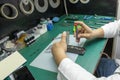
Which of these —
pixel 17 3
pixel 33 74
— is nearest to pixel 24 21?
pixel 17 3

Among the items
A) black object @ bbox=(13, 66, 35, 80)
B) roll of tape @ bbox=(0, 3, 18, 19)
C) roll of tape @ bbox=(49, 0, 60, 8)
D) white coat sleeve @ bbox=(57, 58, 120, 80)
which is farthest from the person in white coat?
roll of tape @ bbox=(49, 0, 60, 8)

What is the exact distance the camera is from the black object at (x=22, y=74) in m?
0.79

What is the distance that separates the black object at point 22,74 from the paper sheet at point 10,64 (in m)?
0.04

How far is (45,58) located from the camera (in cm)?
96

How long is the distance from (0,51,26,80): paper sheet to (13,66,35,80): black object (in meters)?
0.04

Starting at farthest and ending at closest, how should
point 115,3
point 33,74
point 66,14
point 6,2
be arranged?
point 66,14, point 115,3, point 6,2, point 33,74

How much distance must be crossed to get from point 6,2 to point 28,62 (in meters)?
0.47

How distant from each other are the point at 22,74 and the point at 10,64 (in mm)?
115

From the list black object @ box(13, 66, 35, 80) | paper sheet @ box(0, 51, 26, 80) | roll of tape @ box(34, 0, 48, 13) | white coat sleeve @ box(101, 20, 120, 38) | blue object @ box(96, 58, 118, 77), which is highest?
roll of tape @ box(34, 0, 48, 13)

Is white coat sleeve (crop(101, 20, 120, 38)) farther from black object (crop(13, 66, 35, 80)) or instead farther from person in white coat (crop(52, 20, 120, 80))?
black object (crop(13, 66, 35, 80))

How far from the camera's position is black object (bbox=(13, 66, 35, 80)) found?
786 mm

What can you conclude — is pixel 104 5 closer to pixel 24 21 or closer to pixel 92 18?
pixel 92 18

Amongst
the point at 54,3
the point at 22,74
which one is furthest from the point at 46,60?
the point at 54,3

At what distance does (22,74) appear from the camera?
31.6 inches
